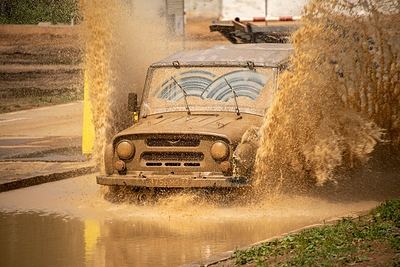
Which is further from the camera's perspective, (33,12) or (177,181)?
(33,12)

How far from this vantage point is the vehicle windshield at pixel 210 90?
12336 mm

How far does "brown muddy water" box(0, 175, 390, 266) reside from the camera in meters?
9.19

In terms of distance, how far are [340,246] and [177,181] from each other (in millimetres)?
3278

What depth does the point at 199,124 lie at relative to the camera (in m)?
11.6

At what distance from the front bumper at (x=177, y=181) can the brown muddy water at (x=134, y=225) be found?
32 centimetres

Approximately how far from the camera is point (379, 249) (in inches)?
311

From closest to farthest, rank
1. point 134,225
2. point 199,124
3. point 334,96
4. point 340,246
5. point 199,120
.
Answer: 1. point 340,246
2. point 134,225
3. point 199,124
4. point 199,120
5. point 334,96

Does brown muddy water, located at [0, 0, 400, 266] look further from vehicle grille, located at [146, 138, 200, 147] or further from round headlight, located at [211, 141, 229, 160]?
vehicle grille, located at [146, 138, 200, 147]

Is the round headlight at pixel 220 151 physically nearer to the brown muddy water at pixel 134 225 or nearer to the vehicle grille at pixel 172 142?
the vehicle grille at pixel 172 142

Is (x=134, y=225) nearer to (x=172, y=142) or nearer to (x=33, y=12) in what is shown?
(x=172, y=142)

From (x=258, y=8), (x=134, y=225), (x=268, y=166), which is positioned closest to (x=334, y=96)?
(x=268, y=166)

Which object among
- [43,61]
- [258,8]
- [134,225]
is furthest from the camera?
[43,61]

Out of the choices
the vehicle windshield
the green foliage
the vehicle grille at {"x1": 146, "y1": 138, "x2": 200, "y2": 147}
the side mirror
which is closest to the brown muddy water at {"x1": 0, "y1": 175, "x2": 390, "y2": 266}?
the vehicle grille at {"x1": 146, "y1": 138, "x2": 200, "y2": 147}

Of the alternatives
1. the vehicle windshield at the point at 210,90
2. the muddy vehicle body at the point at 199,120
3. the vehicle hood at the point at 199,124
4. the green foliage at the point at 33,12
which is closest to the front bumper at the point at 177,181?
the muddy vehicle body at the point at 199,120
